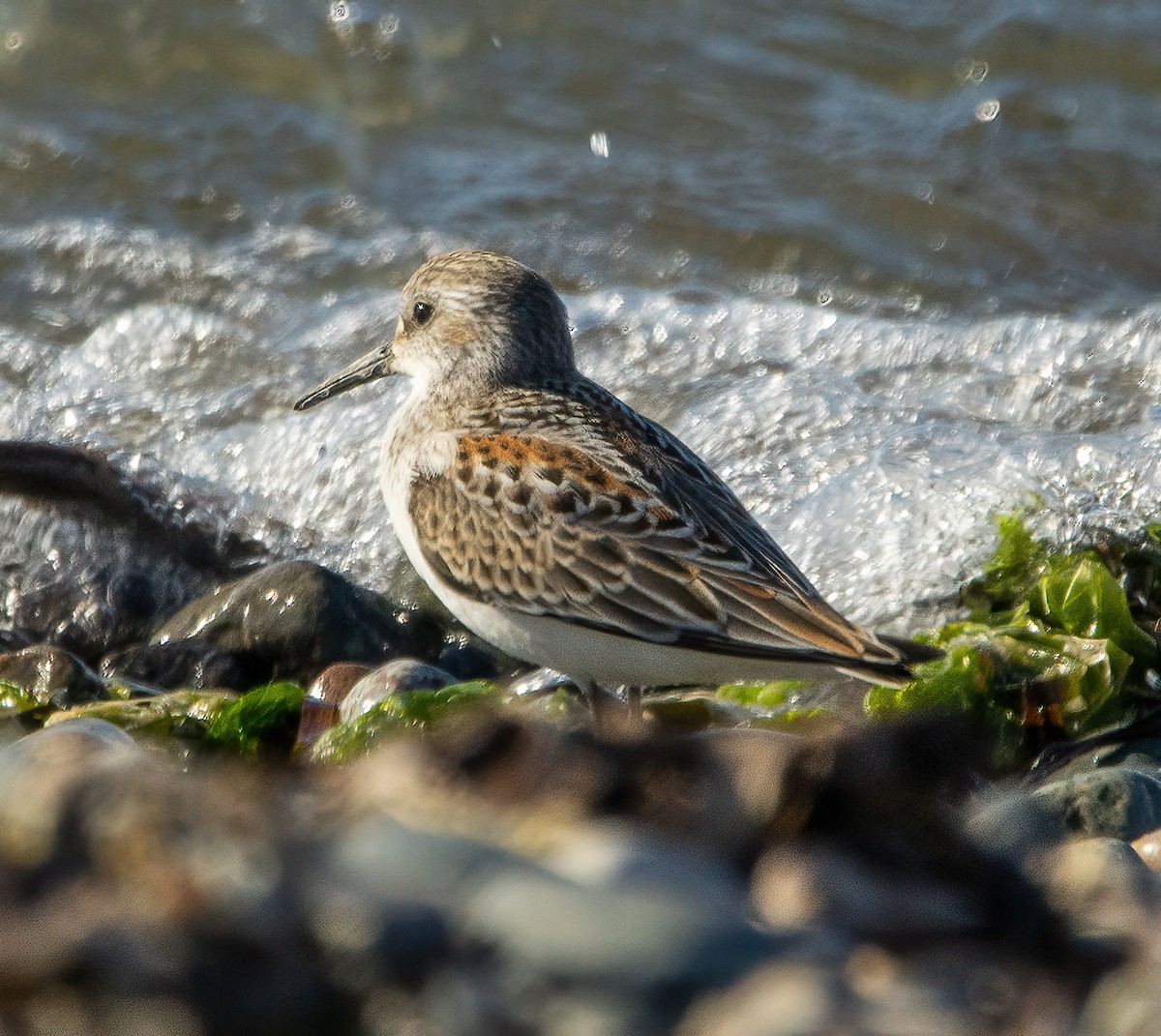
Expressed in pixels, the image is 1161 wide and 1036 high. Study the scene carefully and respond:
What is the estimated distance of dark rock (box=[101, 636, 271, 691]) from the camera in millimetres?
5047

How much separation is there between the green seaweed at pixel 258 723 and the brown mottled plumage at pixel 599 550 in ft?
1.98

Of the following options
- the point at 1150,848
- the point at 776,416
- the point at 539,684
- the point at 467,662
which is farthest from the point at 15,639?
the point at 1150,848

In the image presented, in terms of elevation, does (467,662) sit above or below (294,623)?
below

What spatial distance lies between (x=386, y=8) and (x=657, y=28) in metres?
1.75

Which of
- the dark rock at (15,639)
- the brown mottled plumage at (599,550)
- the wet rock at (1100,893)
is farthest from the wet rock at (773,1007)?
the dark rock at (15,639)

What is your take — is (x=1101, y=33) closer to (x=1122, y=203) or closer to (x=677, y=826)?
(x=1122, y=203)

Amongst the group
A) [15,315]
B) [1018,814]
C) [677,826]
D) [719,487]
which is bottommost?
[15,315]

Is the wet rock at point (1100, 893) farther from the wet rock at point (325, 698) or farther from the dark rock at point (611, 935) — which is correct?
the wet rock at point (325, 698)

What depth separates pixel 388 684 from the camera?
4.21 metres

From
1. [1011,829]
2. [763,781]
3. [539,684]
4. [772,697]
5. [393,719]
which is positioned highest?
[763,781]

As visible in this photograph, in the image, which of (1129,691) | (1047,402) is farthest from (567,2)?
(1129,691)

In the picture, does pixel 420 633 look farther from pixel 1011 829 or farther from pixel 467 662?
pixel 1011 829

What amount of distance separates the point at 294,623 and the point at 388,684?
A: 100 centimetres

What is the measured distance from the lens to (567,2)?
34.2ft
